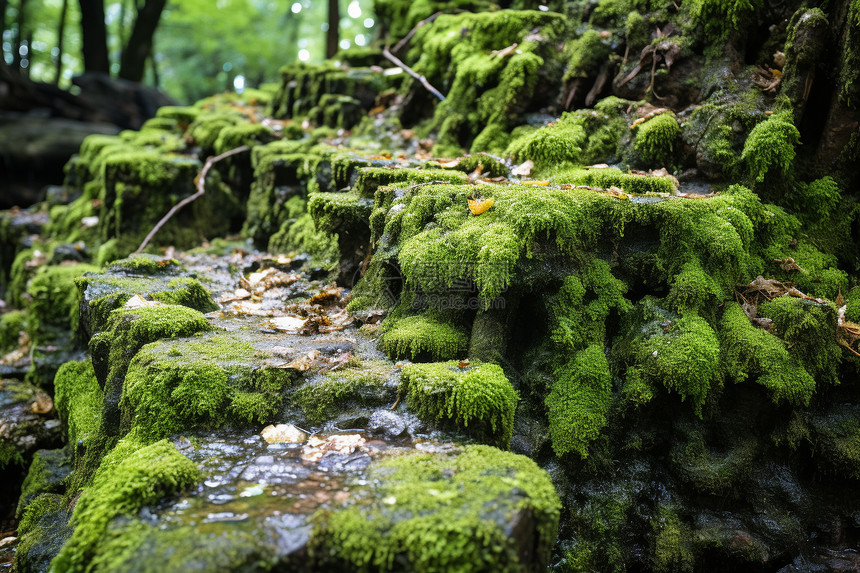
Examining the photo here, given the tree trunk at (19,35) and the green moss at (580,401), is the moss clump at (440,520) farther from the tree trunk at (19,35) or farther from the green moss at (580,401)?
the tree trunk at (19,35)

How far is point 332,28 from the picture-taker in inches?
473

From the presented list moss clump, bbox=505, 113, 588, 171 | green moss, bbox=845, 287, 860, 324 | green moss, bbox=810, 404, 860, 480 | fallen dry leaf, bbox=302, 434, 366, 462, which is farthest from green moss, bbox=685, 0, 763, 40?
fallen dry leaf, bbox=302, 434, 366, 462

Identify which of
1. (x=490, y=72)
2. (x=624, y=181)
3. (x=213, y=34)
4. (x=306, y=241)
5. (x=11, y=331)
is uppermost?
(x=213, y=34)

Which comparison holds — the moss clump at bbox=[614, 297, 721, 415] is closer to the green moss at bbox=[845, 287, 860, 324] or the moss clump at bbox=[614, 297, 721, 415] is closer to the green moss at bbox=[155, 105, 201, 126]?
the green moss at bbox=[845, 287, 860, 324]

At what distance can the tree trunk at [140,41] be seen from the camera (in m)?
16.5

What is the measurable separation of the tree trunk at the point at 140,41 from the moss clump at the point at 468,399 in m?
18.3

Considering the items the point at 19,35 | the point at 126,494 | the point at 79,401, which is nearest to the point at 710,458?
the point at 126,494

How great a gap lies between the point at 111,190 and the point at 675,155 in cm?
776

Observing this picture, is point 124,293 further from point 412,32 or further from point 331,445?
point 412,32

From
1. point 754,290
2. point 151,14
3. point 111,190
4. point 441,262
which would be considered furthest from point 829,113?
point 151,14

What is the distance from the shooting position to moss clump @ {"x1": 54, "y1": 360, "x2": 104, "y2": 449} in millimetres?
4465

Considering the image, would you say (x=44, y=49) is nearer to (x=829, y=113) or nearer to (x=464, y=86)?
(x=464, y=86)

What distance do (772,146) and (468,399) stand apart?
12.5 feet

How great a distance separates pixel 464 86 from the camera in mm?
7203
